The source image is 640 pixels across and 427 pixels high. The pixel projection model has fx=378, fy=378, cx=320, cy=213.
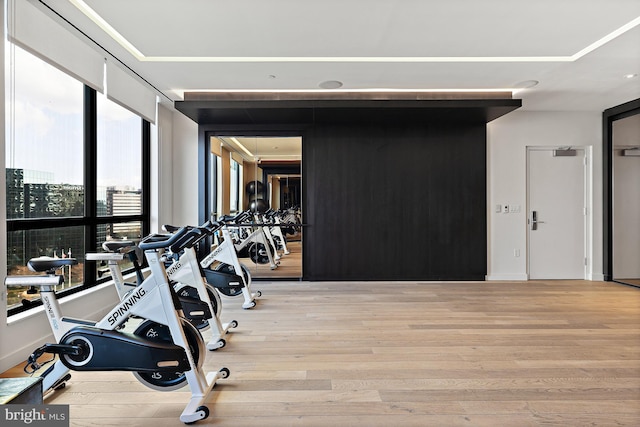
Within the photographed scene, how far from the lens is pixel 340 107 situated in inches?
187

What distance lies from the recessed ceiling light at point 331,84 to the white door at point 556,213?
3.29m

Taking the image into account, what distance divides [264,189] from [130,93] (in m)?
2.12

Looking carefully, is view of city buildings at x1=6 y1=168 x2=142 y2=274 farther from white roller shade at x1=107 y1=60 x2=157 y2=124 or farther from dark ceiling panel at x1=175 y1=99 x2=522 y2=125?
dark ceiling panel at x1=175 y1=99 x2=522 y2=125

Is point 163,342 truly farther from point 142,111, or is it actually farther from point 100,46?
point 142,111

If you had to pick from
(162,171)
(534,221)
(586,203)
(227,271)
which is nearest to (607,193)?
(586,203)

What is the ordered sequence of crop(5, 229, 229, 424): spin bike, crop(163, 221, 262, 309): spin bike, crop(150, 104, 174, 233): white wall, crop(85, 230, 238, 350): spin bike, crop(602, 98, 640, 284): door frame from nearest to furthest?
crop(5, 229, 229, 424): spin bike < crop(85, 230, 238, 350): spin bike < crop(163, 221, 262, 309): spin bike < crop(150, 104, 174, 233): white wall < crop(602, 98, 640, 284): door frame

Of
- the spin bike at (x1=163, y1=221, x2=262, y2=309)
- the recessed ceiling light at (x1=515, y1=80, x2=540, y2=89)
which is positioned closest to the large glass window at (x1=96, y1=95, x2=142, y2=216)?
the spin bike at (x1=163, y1=221, x2=262, y2=309)

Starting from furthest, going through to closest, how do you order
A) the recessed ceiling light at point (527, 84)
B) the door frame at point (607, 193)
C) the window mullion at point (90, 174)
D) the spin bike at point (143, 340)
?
the door frame at point (607, 193)
the recessed ceiling light at point (527, 84)
the window mullion at point (90, 174)
the spin bike at point (143, 340)

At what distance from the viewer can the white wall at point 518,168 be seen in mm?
5691

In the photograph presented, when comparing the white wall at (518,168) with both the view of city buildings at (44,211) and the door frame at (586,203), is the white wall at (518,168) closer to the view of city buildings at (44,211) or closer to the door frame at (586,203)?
the door frame at (586,203)

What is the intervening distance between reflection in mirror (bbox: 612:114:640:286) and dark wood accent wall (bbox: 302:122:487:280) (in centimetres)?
213

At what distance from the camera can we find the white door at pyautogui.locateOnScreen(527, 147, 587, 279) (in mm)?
5770

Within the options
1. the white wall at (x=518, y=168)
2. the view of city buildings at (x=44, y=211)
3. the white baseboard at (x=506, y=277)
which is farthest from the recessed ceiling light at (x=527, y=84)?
the view of city buildings at (x=44, y=211)

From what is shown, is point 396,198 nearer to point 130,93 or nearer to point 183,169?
point 183,169
